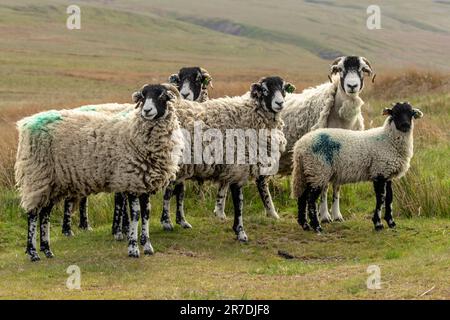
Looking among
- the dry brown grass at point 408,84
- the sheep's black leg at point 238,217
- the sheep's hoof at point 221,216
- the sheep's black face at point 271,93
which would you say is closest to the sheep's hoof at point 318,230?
the sheep's black leg at point 238,217

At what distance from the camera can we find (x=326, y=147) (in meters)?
13.0

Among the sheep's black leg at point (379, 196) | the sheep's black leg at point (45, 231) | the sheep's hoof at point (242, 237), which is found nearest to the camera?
the sheep's black leg at point (45, 231)

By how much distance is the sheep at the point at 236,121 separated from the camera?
12.8 metres

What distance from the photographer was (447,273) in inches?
358

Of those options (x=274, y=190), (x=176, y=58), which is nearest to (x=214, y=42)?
(x=176, y=58)

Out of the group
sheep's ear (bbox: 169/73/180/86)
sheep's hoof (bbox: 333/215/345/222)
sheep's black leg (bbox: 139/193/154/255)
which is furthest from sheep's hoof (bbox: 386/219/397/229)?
sheep's ear (bbox: 169/73/180/86)

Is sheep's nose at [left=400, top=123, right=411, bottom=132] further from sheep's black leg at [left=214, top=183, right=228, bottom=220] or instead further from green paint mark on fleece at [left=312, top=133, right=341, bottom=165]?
sheep's black leg at [left=214, top=183, right=228, bottom=220]

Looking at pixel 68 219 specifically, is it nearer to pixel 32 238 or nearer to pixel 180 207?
pixel 32 238

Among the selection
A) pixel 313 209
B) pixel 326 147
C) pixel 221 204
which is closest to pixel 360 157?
pixel 326 147

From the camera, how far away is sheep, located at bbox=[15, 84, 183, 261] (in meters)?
11.4

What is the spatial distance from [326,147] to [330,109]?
180 centimetres

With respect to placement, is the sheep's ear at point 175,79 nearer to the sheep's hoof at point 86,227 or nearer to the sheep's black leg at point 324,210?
the sheep's hoof at point 86,227

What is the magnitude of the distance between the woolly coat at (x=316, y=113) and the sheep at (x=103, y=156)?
3446 mm
